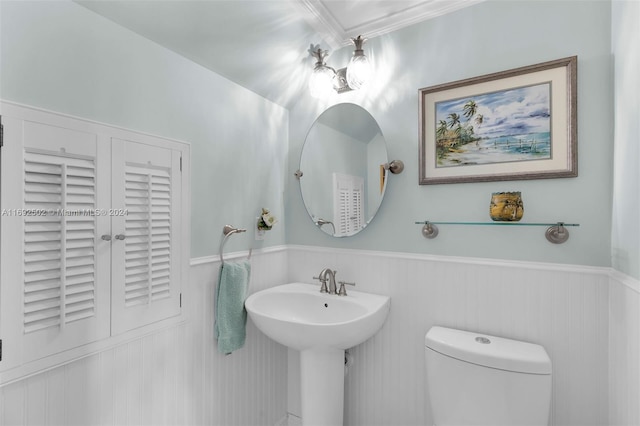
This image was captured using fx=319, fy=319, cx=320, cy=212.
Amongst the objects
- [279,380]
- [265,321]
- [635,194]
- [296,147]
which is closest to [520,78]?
[635,194]

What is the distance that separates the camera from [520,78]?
134cm

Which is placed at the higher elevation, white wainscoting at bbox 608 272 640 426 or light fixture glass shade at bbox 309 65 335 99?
light fixture glass shade at bbox 309 65 335 99

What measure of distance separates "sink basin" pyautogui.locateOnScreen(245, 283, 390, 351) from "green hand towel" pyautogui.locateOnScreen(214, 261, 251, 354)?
2.7 inches

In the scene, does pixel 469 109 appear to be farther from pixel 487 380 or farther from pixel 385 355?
pixel 385 355

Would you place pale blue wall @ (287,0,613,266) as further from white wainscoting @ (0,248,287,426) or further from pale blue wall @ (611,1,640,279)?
white wainscoting @ (0,248,287,426)

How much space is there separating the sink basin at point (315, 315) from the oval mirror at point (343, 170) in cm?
37

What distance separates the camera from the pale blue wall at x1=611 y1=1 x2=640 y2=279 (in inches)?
37.9

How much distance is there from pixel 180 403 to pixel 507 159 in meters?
1.77

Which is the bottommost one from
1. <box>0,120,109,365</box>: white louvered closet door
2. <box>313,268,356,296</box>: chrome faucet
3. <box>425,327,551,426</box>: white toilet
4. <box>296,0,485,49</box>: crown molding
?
<box>425,327,551,426</box>: white toilet

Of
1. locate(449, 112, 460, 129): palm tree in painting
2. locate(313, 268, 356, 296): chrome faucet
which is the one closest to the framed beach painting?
locate(449, 112, 460, 129): palm tree in painting

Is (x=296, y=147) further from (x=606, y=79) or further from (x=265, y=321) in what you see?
(x=606, y=79)

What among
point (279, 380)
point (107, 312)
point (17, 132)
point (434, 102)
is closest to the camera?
point (17, 132)

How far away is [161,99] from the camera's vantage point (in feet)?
4.37

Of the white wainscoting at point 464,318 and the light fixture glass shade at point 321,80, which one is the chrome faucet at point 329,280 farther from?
the light fixture glass shade at point 321,80
